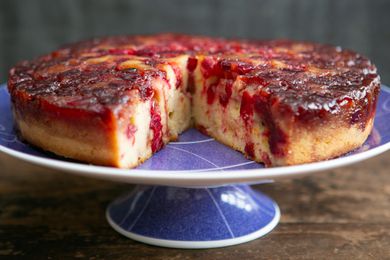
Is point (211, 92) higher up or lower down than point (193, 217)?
higher up

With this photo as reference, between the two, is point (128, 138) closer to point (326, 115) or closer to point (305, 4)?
point (326, 115)

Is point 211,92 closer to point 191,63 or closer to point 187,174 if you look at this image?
point 191,63

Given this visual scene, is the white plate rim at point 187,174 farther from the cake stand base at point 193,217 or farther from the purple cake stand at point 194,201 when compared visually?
the cake stand base at point 193,217

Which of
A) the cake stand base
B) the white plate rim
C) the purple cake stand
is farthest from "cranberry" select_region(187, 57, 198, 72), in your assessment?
the white plate rim

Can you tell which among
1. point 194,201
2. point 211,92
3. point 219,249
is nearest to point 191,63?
point 211,92

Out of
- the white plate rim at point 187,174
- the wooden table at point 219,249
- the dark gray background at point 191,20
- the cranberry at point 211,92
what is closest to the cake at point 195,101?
the cranberry at point 211,92

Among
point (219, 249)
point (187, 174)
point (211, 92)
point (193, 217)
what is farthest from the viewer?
point (211, 92)
